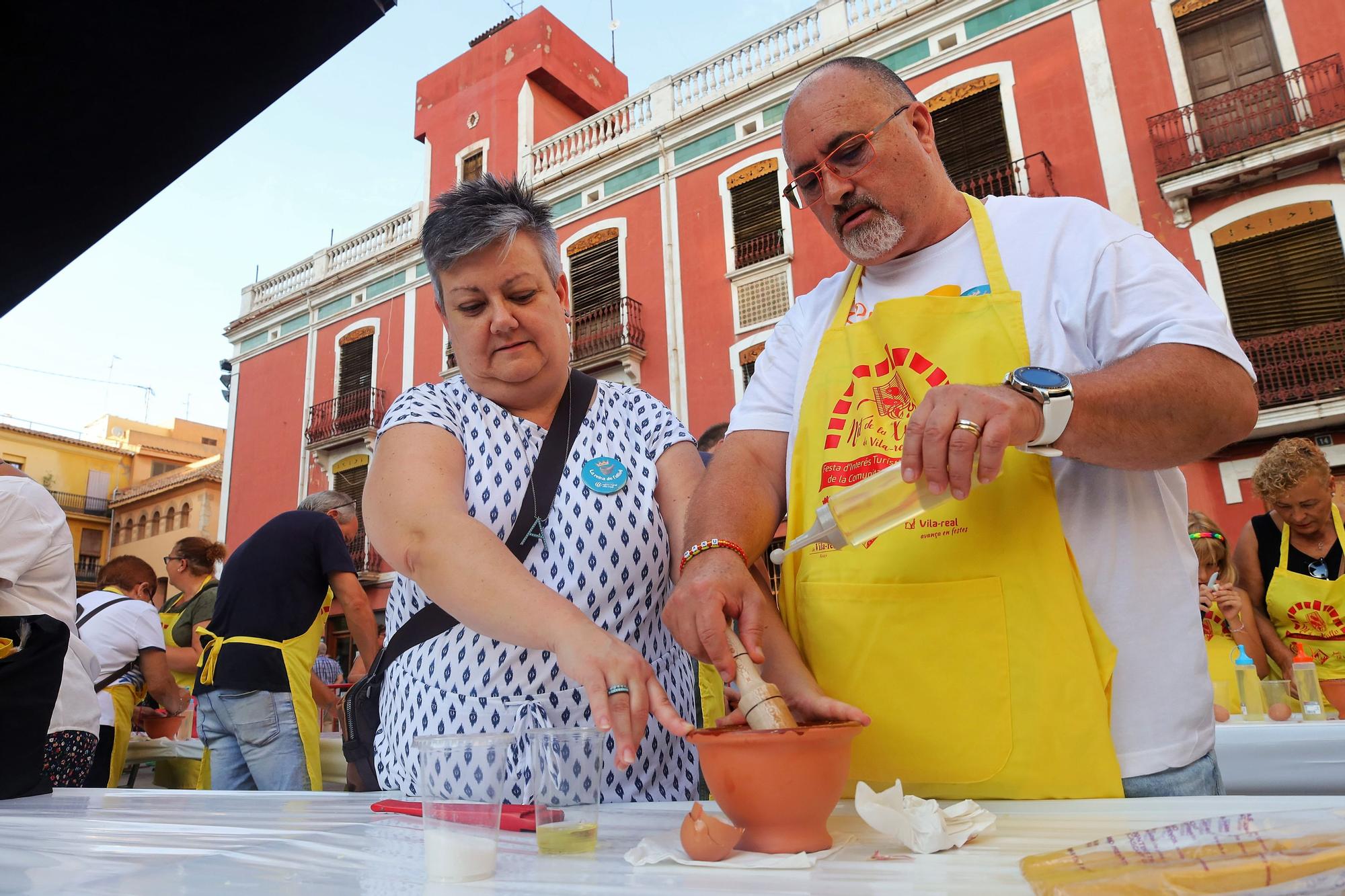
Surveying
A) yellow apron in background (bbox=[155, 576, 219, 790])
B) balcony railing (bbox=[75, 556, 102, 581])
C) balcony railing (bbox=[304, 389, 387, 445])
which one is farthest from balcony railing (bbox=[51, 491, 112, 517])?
yellow apron in background (bbox=[155, 576, 219, 790])

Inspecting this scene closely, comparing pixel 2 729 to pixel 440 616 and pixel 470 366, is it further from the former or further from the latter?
pixel 470 366

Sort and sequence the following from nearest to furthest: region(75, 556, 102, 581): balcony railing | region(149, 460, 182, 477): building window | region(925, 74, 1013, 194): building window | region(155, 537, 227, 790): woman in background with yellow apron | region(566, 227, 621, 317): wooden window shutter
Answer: region(155, 537, 227, 790): woman in background with yellow apron, region(925, 74, 1013, 194): building window, region(566, 227, 621, 317): wooden window shutter, region(75, 556, 102, 581): balcony railing, region(149, 460, 182, 477): building window

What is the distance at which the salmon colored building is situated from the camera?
911cm

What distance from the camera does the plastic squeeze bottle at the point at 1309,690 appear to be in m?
2.83

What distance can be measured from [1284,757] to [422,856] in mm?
2438

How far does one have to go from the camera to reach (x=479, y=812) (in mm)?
850

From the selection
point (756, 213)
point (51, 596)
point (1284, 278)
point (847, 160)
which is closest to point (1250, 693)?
point (847, 160)

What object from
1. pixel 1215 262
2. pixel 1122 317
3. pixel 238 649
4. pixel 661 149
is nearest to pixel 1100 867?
pixel 1122 317

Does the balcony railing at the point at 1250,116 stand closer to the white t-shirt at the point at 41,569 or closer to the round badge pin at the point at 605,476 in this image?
the round badge pin at the point at 605,476

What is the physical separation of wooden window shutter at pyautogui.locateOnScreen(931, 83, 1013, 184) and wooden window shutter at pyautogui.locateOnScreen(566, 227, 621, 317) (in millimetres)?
4921

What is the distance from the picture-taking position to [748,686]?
3.57ft

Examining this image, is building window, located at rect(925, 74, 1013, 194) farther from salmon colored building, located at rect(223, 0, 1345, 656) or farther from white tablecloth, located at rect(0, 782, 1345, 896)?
white tablecloth, located at rect(0, 782, 1345, 896)

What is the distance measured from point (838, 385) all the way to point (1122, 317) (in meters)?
0.43

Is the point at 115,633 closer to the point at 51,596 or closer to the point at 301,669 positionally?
the point at 301,669
